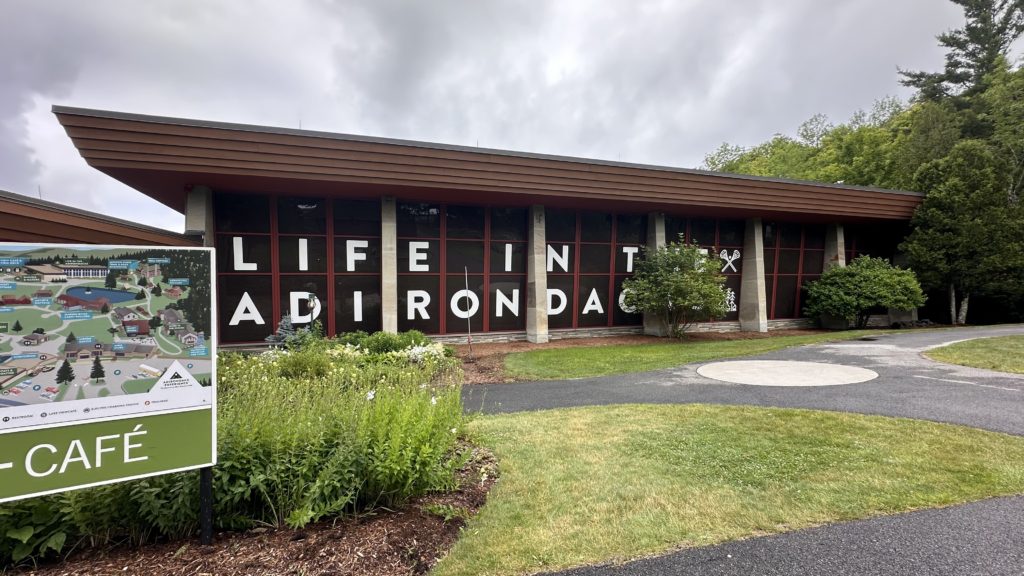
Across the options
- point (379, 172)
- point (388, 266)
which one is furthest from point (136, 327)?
point (388, 266)

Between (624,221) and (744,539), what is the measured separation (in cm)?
1406

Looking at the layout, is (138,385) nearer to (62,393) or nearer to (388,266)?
(62,393)

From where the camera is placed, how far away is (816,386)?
7652 mm

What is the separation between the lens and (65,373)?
2.40m

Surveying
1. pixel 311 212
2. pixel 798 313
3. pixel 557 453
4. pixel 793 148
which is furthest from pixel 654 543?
pixel 793 148

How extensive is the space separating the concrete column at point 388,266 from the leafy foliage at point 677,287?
8245 mm

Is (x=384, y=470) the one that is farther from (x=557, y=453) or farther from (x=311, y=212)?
(x=311, y=212)

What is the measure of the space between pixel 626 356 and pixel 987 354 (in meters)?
8.48

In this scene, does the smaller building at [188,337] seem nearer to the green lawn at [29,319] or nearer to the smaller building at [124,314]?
the smaller building at [124,314]

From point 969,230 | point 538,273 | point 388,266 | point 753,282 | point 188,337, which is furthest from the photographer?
point 969,230

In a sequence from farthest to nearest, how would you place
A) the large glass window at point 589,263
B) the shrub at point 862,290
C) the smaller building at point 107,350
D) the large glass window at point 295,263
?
the shrub at point 862,290
the large glass window at point 589,263
the large glass window at point 295,263
the smaller building at point 107,350

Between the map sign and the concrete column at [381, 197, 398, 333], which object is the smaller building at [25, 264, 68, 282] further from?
the concrete column at [381, 197, 398, 333]

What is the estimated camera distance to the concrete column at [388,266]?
12.6 meters

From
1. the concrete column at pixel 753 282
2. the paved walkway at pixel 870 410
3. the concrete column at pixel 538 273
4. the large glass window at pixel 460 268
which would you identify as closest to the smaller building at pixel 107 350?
the paved walkway at pixel 870 410
